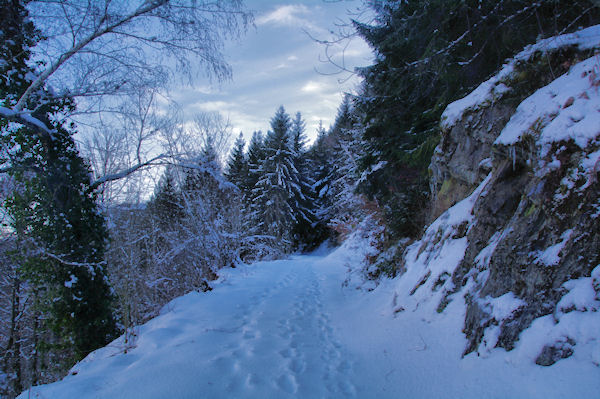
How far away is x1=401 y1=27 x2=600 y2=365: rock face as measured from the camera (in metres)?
2.00

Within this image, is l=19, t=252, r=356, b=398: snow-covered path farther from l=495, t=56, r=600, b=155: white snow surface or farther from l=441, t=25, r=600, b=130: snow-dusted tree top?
l=441, t=25, r=600, b=130: snow-dusted tree top

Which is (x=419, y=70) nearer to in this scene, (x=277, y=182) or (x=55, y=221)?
(x=55, y=221)

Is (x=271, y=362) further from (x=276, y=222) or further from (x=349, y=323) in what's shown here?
(x=276, y=222)

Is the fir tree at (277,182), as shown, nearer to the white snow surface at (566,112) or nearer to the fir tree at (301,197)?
the fir tree at (301,197)

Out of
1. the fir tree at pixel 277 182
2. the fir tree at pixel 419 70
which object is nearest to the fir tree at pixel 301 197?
the fir tree at pixel 277 182

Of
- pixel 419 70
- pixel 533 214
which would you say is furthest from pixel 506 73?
pixel 533 214

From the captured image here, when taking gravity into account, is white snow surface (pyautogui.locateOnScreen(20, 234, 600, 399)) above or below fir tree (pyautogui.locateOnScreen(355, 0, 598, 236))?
below

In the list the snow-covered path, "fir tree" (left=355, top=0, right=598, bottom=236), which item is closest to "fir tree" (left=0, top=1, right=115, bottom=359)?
the snow-covered path

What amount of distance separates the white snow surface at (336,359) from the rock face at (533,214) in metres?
0.10

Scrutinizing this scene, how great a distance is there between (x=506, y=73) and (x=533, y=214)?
8.69 feet

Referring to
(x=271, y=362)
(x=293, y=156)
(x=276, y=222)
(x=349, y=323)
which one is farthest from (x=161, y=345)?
(x=293, y=156)

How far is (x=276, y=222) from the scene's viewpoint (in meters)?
21.9

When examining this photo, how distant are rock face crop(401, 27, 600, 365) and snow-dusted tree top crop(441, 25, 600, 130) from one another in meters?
0.02

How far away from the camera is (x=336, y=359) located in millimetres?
3113
